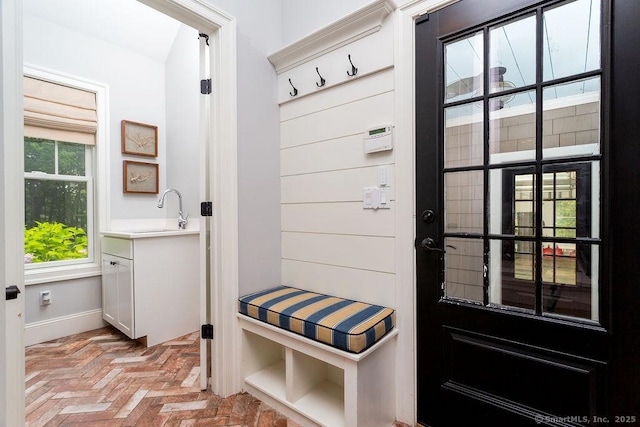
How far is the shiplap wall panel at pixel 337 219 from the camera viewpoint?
1.66m

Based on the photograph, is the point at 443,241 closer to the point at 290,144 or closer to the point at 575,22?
the point at 575,22

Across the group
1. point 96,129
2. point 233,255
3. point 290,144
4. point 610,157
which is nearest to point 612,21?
point 610,157

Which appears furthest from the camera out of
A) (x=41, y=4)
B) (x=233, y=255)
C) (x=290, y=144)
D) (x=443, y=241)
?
(x=41, y=4)

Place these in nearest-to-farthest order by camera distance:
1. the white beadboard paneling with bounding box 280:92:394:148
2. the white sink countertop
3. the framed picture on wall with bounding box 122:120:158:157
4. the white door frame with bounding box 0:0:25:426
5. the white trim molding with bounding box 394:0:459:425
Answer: the white door frame with bounding box 0:0:25:426 → the white trim molding with bounding box 394:0:459:425 → the white beadboard paneling with bounding box 280:92:394:148 → the white sink countertop → the framed picture on wall with bounding box 122:120:158:157

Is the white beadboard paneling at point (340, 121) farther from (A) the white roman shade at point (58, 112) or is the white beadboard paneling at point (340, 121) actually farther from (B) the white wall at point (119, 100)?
(A) the white roman shade at point (58, 112)

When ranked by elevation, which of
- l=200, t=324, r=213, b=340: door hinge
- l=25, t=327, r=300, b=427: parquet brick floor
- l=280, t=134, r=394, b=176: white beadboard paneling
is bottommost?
l=25, t=327, r=300, b=427: parquet brick floor

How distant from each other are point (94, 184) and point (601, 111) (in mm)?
3772

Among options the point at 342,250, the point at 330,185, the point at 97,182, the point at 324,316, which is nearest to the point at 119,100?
the point at 97,182

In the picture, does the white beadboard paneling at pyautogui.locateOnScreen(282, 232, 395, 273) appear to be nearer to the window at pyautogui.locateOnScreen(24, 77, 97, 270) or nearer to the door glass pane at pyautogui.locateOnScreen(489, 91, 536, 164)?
the door glass pane at pyautogui.locateOnScreen(489, 91, 536, 164)

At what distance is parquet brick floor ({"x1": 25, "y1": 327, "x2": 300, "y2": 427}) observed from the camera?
1.60m

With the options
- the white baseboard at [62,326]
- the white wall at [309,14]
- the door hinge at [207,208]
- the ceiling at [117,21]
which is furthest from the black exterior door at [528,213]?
the white baseboard at [62,326]

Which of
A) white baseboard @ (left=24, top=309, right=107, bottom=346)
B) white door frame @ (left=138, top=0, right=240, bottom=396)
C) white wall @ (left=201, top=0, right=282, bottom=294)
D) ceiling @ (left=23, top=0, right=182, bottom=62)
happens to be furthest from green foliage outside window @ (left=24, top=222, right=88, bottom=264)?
white wall @ (left=201, top=0, right=282, bottom=294)

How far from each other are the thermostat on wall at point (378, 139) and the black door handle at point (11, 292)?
1611 millimetres

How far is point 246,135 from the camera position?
6.26 ft
